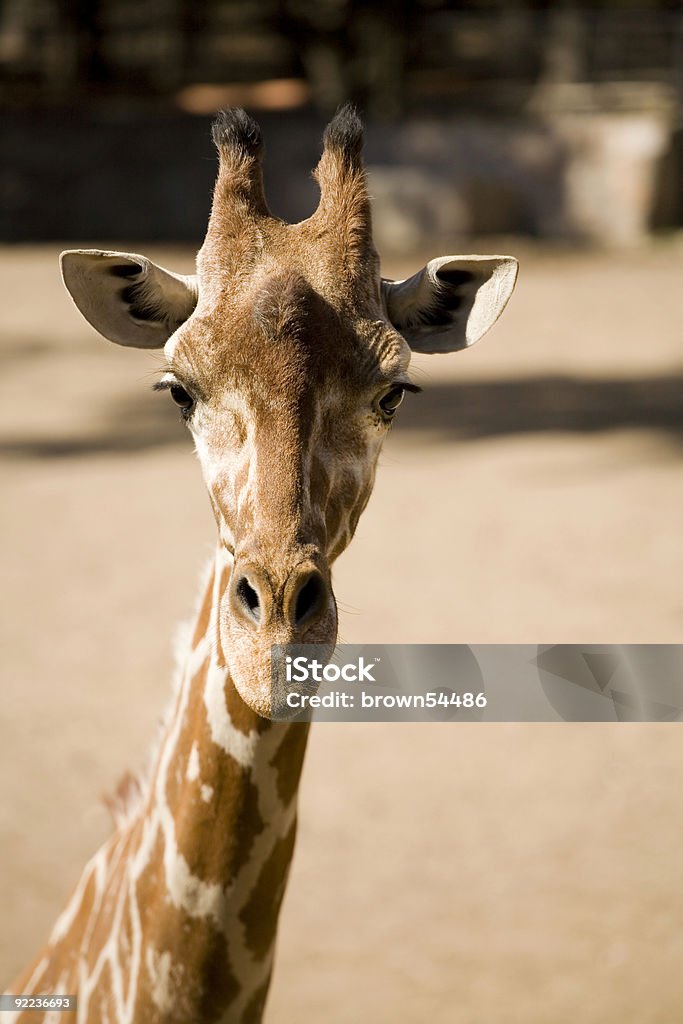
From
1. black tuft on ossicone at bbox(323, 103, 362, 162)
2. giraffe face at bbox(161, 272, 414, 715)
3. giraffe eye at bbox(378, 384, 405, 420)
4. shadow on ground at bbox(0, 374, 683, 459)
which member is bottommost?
giraffe face at bbox(161, 272, 414, 715)

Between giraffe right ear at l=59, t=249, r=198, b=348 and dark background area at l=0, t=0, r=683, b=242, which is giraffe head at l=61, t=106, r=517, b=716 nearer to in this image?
giraffe right ear at l=59, t=249, r=198, b=348

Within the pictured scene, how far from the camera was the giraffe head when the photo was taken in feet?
7.67

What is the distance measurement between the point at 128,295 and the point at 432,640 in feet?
Result: 13.6

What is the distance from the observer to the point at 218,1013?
2.75 metres

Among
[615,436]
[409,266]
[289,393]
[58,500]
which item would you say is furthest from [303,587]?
[409,266]

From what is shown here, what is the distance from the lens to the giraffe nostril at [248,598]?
231cm

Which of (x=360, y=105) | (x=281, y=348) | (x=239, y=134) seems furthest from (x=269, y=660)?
(x=360, y=105)

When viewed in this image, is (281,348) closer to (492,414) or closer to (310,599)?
(310,599)

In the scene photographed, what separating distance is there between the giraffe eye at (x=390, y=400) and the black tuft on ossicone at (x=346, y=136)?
626 millimetres

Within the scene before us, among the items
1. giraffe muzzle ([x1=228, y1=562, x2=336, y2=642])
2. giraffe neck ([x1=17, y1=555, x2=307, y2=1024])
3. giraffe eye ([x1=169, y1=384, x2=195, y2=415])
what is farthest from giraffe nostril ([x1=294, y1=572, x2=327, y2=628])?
giraffe eye ([x1=169, y1=384, x2=195, y2=415])

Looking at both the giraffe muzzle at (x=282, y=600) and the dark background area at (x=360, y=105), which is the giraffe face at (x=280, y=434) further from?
the dark background area at (x=360, y=105)

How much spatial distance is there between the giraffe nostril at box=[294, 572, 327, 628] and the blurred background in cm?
255

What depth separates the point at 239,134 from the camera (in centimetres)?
285

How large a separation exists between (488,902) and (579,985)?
22.0 inches
